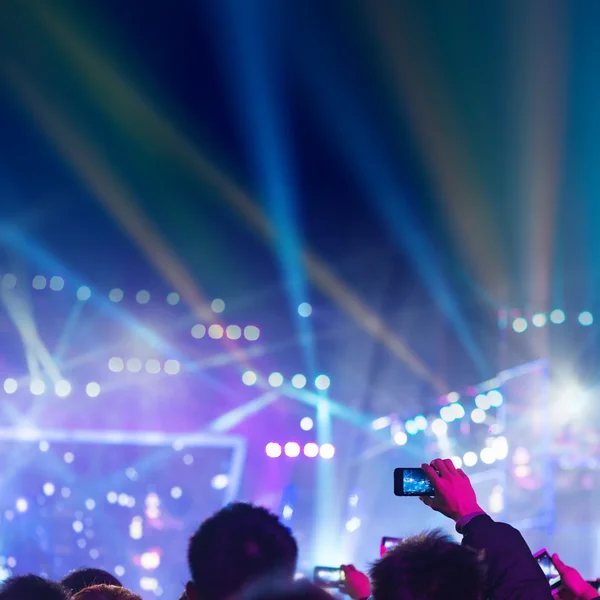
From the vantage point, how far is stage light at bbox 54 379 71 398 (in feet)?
70.2

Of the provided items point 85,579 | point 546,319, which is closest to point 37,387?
point 546,319

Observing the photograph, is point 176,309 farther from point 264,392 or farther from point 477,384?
point 477,384

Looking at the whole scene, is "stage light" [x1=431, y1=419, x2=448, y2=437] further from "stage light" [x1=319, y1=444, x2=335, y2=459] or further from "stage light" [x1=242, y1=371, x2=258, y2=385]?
"stage light" [x1=242, y1=371, x2=258, y2=385]

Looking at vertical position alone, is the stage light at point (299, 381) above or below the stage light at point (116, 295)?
below

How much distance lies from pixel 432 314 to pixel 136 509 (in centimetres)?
1028

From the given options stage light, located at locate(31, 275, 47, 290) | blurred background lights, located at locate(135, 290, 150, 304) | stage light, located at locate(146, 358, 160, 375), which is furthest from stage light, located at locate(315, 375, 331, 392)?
stage light, located at locate(31, 275, 47, 290)

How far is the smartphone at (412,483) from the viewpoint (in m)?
2.16

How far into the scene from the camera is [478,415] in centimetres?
2070

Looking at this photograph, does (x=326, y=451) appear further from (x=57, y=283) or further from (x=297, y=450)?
(x=57, y=283)

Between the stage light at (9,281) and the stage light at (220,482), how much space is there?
909 cm

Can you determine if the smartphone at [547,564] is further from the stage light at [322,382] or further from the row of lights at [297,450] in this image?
the stage light at [322,382]

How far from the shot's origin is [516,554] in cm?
180

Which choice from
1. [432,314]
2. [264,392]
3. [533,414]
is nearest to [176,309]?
[264,392]

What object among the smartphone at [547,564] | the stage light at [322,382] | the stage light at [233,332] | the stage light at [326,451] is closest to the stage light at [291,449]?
the stage light at [326,451]
